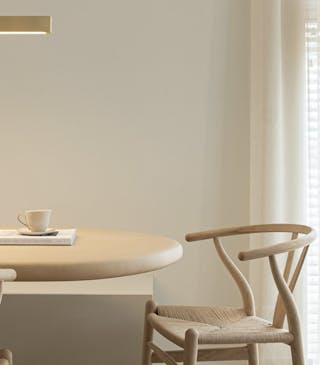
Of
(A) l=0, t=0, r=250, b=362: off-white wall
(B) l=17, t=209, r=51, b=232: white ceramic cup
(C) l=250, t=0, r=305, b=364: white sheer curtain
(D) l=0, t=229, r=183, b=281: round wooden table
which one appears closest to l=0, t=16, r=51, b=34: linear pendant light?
(B) l=17, t=209, r=51, b=232: white ceramic cup

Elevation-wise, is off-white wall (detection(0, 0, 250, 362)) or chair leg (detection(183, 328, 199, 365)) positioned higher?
off-white wall (detection(0, 0, 250, 362))

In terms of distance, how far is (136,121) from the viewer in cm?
303

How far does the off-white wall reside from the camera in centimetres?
302

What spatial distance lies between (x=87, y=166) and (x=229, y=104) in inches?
31.6

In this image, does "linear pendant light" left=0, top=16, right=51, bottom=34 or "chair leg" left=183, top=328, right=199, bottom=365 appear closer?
"chair leg" left=183, top=328, right=199, bottom=365

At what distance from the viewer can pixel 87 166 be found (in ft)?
9.93

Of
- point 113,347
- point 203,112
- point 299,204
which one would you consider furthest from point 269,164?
point 113,347

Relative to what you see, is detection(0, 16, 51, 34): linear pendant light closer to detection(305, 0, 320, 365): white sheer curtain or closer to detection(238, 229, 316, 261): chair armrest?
detection(238, 229, 316, 261): chair armrest

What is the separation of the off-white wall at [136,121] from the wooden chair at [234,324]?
2.65 ft

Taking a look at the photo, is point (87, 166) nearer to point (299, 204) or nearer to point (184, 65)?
A: point (184, 65)

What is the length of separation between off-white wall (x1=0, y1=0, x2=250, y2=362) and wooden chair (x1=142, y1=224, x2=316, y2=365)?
81 centimetres

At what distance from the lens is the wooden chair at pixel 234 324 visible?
1737mm

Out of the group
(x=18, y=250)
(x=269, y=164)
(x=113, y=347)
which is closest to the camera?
(x=18, y=250)

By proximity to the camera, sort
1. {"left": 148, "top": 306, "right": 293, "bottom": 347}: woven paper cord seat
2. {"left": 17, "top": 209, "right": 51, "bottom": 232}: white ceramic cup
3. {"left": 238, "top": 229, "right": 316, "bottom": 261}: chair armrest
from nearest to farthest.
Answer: {"left": 238, "top": 229, "right": 316, "bottom": 261}: chair armrest → {"left": 148, "top": 306, "right": 293, "bottom": 347}: woven paper cord seat → {"left": 17, "top": 209, "right": 51, "bottom": 232}: white ceramic cup
